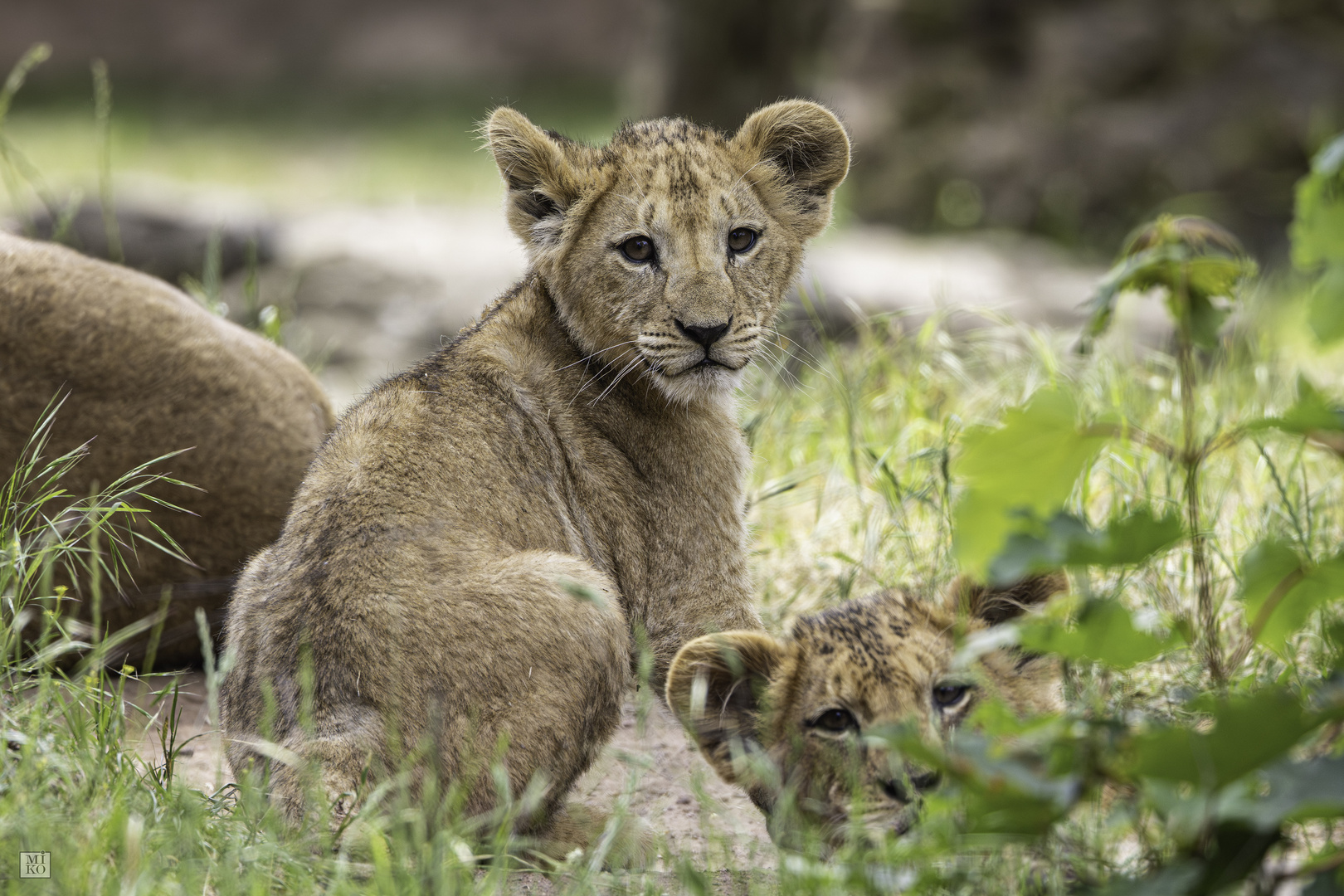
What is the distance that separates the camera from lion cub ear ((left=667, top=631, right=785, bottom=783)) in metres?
3.16

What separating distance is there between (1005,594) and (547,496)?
49.6 inches

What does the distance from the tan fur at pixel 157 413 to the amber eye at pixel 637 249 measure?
1.34 m

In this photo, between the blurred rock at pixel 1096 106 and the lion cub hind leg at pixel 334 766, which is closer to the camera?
the lion cub hind leg at pixel 334 766

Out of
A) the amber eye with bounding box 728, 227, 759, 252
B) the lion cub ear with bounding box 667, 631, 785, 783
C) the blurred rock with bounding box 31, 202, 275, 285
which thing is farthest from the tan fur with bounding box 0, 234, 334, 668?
the blurred rock with bounding box 31, 202, 275, 285

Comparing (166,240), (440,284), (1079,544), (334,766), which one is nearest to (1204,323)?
(1079,544)

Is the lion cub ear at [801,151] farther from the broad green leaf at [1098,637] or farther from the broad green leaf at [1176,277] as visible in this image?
the broad green leaf at [1098,637]

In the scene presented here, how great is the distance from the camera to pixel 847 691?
3.04 metres

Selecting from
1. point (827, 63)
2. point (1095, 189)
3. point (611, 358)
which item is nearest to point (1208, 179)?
point (1095, 189)

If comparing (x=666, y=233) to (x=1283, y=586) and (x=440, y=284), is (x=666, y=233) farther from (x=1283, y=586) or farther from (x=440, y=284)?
(x=440, y=284)

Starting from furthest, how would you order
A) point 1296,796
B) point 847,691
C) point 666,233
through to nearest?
point 666,233 → point 847,691 → point 1296,796

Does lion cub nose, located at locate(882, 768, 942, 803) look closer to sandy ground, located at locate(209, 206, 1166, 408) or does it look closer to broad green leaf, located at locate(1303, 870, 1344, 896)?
broad green leaf, located at locate(1303, 870, 1344, 896)

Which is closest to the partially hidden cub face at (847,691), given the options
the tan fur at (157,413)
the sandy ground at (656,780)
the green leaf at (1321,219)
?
the sandy ground at (656,780)

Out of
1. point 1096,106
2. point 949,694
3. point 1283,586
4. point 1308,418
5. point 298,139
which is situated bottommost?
point 949,694

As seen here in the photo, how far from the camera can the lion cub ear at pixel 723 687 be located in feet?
10.4
